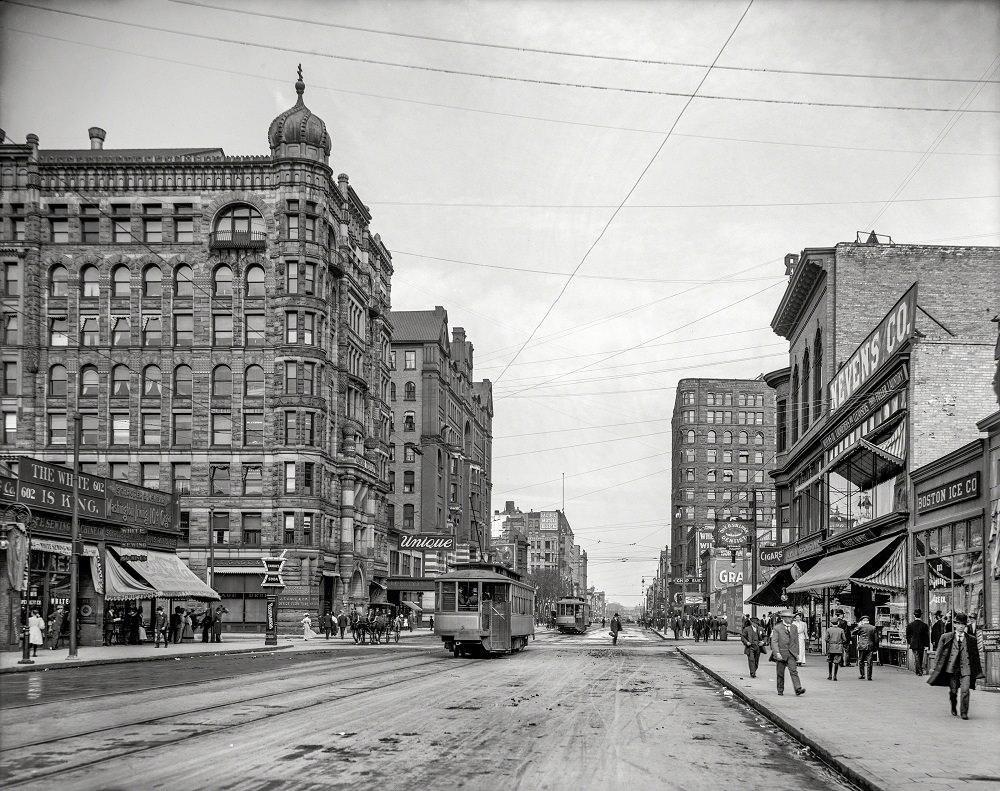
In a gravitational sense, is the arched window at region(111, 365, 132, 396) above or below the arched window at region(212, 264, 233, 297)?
below

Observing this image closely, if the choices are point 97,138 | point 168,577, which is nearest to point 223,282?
point 97,138

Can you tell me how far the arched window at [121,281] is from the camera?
215 ft

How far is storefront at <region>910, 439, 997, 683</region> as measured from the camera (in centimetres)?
2516

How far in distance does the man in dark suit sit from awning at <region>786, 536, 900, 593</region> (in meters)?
2.99

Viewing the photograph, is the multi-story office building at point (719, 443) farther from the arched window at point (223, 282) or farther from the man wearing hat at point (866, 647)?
the man wearing hat at point (866, 647)

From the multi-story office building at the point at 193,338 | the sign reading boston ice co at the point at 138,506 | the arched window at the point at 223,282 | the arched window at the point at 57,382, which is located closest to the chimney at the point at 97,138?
the multi-story office building at the point at 193,338

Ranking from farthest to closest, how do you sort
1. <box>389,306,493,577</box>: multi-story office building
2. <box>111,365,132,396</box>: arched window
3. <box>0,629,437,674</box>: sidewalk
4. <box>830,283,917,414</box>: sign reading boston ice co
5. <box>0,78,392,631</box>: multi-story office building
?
<box>389,306,493,577</box>: multi-story office building
<box>111,365,132,396</box>: arched window
<box>0,78,392,631</box>: multi-story office building
<box>830,283,917,414</box>: sign reading boston ice co
<box>0,629,437,674</box>: sidewalk

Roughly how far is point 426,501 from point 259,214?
4223 centimetres

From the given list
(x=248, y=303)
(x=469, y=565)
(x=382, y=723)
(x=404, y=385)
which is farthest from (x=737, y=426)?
(x=382, y=723)

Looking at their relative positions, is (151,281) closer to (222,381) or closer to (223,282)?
(223,282)

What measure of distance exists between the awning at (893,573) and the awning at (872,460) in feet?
8.16

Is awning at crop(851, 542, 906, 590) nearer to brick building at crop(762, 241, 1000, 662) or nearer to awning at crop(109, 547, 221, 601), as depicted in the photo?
brick building at crop(762, 241, 1000, 662)

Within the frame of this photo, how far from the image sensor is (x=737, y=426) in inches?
5974

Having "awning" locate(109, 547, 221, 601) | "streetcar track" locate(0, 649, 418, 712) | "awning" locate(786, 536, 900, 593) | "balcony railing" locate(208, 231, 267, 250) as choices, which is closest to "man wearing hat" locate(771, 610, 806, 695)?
"awning" locate(786, 536, 900, 593)
